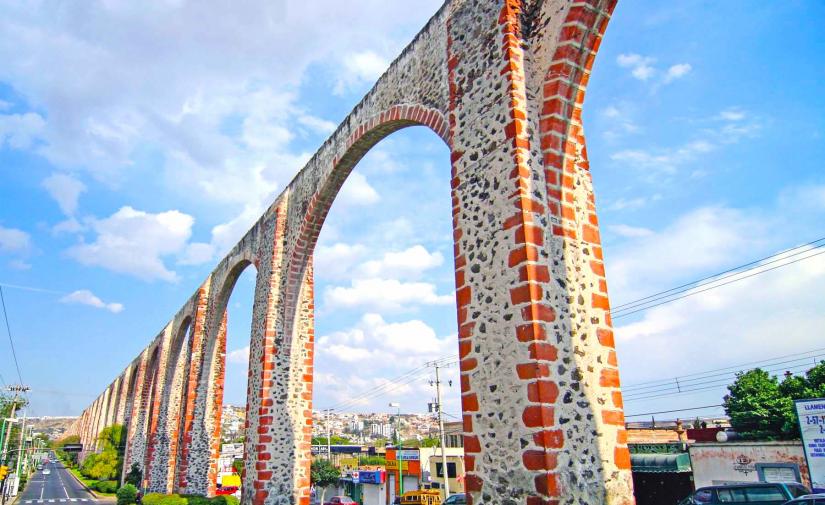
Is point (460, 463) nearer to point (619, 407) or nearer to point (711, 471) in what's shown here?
point (711, 471)

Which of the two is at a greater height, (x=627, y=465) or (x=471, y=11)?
(x=471, y=11)

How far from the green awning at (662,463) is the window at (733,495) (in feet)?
18.2

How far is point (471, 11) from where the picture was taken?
17.4ft

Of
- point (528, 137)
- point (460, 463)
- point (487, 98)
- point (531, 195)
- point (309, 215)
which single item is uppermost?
point (309, 215)

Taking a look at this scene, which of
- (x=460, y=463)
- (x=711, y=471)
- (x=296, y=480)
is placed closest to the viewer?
(x=296, y=480)

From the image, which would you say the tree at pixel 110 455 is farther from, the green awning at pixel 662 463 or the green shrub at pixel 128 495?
the green awning at pixel 662 463

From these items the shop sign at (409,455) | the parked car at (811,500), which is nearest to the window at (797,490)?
the parked car at (811,500)

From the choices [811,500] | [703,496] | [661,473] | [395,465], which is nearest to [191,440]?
[703,496]

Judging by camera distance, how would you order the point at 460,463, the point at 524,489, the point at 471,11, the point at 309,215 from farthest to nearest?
the point at 460,463
the point at 309,215
the point at 471,11
the point at 524,489

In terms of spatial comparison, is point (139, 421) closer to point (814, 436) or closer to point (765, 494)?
point (765, 494)

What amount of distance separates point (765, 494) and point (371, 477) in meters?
22.5

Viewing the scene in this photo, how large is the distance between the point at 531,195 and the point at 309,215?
5675mm

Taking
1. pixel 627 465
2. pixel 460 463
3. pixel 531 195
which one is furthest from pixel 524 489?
pixel 460 463

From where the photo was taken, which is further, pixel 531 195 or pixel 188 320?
pixel 188 320
